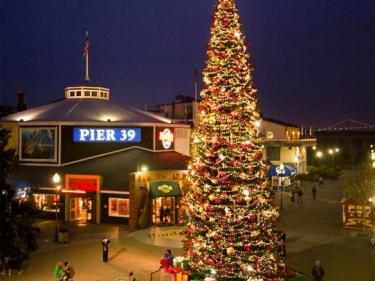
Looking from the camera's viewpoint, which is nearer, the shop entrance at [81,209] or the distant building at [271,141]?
the shop entrance at [81,209]

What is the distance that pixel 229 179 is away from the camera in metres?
15.6

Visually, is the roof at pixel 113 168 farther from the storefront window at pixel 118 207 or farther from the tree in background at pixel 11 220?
the tree in background at pixel 11 220

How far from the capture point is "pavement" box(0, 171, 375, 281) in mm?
19703

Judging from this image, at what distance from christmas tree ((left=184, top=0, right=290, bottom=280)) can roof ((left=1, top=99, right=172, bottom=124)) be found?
19790 mm

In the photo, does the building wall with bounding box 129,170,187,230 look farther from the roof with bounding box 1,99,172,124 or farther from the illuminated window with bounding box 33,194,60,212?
the illuminated window with bounding box 33,194,60,212

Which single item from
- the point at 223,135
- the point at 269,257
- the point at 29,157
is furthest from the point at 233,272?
the point at 29,157

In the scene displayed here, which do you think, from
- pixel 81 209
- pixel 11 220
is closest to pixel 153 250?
pixel 11 220

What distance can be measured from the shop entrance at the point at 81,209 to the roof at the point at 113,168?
205 cm

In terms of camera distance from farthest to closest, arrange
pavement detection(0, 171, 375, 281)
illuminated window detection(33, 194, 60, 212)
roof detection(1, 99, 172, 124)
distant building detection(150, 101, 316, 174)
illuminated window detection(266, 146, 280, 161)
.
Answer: illuminated window detection(266, 146, 280, 161), distant building detection(150, 101, 316, 174), roof detection(1, 99, 172, 124), illuminated window detection(33, 194, 60, 212), pavement detection(0, 171, 375, 281)

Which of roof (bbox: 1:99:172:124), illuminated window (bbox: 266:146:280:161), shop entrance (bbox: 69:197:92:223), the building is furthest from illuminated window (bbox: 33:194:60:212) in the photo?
illuminated window (bbox: 266:146:280:161)

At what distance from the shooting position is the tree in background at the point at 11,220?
15.6 metres

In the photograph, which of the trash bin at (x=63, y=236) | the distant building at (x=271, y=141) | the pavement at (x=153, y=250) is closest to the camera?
the pavement at (x=153, y=250)

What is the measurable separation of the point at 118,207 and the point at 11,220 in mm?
16196

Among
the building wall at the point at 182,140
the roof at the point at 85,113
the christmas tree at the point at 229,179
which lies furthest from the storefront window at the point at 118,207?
the christmas tree at the point at 229,179
